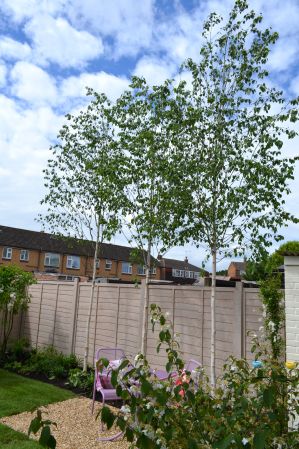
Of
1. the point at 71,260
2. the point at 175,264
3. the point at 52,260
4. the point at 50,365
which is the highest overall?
the point at 175,264

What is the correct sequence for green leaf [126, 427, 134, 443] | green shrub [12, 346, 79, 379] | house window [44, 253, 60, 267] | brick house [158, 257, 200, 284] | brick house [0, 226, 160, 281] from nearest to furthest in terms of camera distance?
green leaf [126, 427, 134, 443], green shrub [12, 346, 79, 379], brick house [0, 226, 160, 281], house window [44, 253, 60, 267], brick house [158, 257, 200, 284]

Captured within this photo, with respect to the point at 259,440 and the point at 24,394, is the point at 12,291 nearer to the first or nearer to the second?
the point at 24,394

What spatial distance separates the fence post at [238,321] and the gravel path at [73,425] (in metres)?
2.15

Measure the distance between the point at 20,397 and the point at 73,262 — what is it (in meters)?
35.8

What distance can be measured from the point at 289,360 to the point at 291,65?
3971 millimetres

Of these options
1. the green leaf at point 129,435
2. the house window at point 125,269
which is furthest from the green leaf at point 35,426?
the house window at point 125,269

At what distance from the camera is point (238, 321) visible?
20.4 ft

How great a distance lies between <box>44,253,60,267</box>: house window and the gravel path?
114 ft

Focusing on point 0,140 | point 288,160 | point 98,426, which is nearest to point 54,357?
point 98,426

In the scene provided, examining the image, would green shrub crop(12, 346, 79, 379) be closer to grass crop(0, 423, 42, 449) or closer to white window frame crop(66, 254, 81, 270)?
grass crop(0, 423, 42, 449)

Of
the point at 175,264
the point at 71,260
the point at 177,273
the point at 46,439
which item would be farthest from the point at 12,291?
the point at 175,264

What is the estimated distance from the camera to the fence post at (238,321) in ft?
20.1

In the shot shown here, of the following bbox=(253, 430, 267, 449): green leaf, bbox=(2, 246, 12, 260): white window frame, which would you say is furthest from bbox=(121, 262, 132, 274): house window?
bbox=(253, 430, 267, 449): green leaf

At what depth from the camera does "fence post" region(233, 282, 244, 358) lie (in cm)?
613
